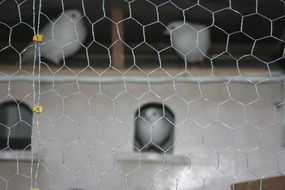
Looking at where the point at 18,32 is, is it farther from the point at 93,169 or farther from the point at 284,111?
the point at 284,111

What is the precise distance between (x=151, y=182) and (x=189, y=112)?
0.60 feet

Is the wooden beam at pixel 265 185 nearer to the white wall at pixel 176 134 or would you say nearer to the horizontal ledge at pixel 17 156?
the white wall at pixel 176 134

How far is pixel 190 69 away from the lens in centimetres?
111

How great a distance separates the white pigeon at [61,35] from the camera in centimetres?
109

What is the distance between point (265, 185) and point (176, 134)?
1.22ft

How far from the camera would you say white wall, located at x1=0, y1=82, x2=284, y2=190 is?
107cm

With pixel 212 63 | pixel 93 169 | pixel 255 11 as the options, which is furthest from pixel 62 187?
pixel 255 11

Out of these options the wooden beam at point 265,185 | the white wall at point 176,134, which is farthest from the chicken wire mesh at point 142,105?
the wooden beam at point 265,185

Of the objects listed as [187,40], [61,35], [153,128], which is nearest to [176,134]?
[153,128]

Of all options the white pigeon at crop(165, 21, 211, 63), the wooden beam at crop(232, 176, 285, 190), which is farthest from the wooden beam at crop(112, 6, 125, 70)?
the wooden beam at crop(232, 176, 285, 190)

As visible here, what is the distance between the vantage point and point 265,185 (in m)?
0.75

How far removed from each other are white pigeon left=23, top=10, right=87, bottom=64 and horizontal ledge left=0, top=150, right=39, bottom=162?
0.22 metres

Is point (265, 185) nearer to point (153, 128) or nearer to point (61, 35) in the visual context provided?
point (153, 128)

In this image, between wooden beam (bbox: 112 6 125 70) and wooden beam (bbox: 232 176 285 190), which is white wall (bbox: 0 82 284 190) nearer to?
wooden beam (bbox: 112 6 125 70)
